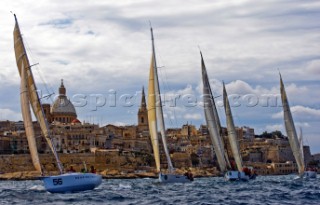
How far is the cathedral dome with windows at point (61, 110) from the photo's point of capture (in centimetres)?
17125

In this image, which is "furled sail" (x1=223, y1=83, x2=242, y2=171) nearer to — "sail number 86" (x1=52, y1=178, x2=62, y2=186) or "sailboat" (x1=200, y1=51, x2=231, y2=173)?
"sailboat" (x1=200, y1=51, x2=231, y2=173)

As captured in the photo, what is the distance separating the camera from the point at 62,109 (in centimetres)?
17412

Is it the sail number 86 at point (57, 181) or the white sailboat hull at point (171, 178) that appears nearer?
the sail number 86 at point (57, 181)

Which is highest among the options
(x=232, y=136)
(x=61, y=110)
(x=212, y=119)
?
(x=61, y=110)

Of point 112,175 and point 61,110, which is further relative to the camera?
point 61,110

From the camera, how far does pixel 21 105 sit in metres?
42.9

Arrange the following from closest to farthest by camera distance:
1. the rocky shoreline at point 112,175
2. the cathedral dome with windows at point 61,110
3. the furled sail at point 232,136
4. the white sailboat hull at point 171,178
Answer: the white sailboat hull at point 171,178 → the furled sail at point 232,136 → the rocky shoreline at point 112,175 → the cathedral dome with windows at point 61,110

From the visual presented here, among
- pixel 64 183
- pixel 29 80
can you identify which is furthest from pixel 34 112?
pixel 64 183

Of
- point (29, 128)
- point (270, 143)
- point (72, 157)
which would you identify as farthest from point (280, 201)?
point (270, 143)

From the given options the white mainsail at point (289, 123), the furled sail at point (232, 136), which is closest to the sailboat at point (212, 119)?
the furled sail at point (232, 136)

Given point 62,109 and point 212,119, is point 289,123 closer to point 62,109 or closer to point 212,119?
point 212,119

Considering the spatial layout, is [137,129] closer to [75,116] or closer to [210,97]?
[75,116]

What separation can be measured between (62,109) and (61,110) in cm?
79

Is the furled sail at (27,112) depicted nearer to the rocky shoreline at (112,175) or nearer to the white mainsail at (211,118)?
the white mainsail at (211,118)
